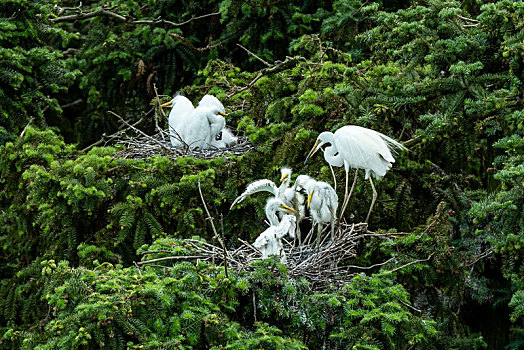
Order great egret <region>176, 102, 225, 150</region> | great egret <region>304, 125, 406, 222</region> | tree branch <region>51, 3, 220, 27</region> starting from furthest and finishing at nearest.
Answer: tree branch <region>51, 3, 220, 27</region> < great egret <region>176, 102, 225, 150</region> < great egret <region>304, 125, 406, 222</region>

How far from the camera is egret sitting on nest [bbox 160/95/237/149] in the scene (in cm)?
761

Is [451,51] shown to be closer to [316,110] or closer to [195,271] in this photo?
[316,110]

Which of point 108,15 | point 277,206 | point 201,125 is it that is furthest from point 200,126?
point 108,15

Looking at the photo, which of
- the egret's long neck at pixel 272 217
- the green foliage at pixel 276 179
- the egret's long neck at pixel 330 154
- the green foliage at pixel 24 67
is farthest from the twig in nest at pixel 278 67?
the egret's long neck at pixel 272 217

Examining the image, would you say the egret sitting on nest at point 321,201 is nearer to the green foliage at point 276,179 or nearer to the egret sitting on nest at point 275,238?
the egret sitting on nest at point 275,238

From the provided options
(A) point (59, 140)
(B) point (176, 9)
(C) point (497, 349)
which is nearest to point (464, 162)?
(C) point (497, 349)

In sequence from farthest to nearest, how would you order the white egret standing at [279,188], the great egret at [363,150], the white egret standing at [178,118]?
1. the white egret standing at [178,118]
2. the white egret standing at [279,188]
3. the great egret at [363,150]

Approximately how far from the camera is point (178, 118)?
791 centimetres

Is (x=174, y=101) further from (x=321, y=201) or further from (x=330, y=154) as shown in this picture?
(x=321, y=201)

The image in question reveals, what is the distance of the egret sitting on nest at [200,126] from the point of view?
7.61 metres

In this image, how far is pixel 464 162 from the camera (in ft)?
22.6

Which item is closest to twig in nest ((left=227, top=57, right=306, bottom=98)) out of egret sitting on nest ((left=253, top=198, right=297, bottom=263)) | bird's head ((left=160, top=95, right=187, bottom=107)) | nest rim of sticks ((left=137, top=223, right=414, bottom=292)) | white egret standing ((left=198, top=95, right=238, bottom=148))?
white egret standing ((left=198, top=95, right=238, bottom=148))

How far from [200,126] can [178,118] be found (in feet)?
1.24

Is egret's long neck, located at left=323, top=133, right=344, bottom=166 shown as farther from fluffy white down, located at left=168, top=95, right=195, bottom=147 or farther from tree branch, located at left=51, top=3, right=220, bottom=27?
tree branch, located at left=51, top=3, right=220, bottom=27
